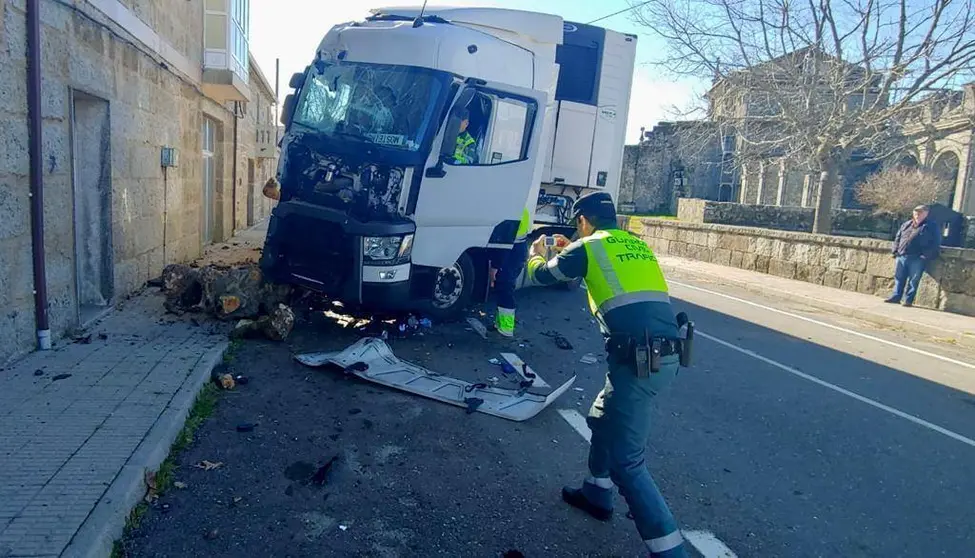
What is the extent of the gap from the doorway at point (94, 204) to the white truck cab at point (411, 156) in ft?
5.98

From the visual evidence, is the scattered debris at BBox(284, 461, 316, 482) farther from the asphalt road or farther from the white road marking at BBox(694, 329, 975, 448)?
the white road marking at BBox(694, 329, 975, 448)

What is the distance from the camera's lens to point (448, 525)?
3.42 m

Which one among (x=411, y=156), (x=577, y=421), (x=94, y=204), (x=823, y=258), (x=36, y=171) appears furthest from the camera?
(x=823, y=258)

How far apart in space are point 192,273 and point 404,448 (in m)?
4.02

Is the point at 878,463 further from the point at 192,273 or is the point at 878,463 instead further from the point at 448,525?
the point at 192,273

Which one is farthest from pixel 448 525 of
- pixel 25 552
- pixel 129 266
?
pixel 129 266

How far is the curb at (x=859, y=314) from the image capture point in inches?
383

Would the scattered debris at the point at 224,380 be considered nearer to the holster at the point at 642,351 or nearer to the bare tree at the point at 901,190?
the holster at the point at 642,351

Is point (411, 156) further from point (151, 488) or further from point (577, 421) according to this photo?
point (151, 488)

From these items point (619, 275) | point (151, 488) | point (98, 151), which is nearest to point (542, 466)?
point (619, 275)

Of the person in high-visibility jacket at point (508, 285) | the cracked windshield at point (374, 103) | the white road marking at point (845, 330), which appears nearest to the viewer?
the cracked windshield at point (374, 103)

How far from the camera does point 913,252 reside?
37.9 feet

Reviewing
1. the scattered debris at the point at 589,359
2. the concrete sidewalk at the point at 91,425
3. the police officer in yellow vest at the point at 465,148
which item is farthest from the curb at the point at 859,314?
the concrete sidewalk at the point at 91,425

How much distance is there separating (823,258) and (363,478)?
1292 centimetres
